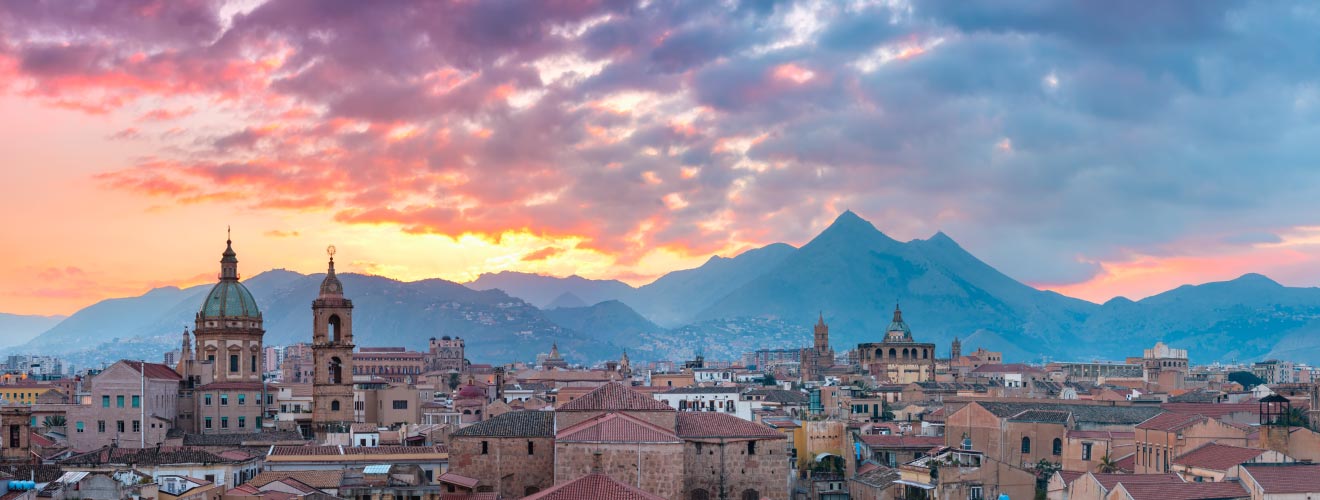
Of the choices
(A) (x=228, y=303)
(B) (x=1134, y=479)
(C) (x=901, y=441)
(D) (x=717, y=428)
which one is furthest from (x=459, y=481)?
(A) (x=228, y=303)

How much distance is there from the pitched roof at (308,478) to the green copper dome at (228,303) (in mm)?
35500

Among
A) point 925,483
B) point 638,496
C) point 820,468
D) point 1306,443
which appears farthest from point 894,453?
point 638,496

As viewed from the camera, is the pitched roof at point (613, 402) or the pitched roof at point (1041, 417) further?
the pitched roof at point (1041, 417)

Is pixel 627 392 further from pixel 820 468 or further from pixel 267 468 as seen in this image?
pixel 820 468

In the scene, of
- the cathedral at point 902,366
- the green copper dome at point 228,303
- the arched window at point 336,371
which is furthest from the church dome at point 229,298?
the cathedral at point 902,366

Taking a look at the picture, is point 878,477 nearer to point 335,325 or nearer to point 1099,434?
point 1099,434

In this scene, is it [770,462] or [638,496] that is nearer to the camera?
[638,496]

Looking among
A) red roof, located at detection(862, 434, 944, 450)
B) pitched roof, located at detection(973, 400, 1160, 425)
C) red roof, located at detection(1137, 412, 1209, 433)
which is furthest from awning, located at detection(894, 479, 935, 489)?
pitched roof, located at detection(973, 400, 1160, 425)

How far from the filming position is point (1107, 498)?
5391 centimetres

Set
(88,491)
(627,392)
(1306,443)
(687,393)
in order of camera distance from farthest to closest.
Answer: (687,393) → (1306,443) → (627,392) → (88,491)

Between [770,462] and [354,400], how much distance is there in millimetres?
36104

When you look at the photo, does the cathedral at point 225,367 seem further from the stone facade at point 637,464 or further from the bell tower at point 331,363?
the stone facade at point 637,464

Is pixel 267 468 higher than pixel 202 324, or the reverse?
pixel 202 324

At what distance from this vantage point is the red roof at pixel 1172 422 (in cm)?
6619
